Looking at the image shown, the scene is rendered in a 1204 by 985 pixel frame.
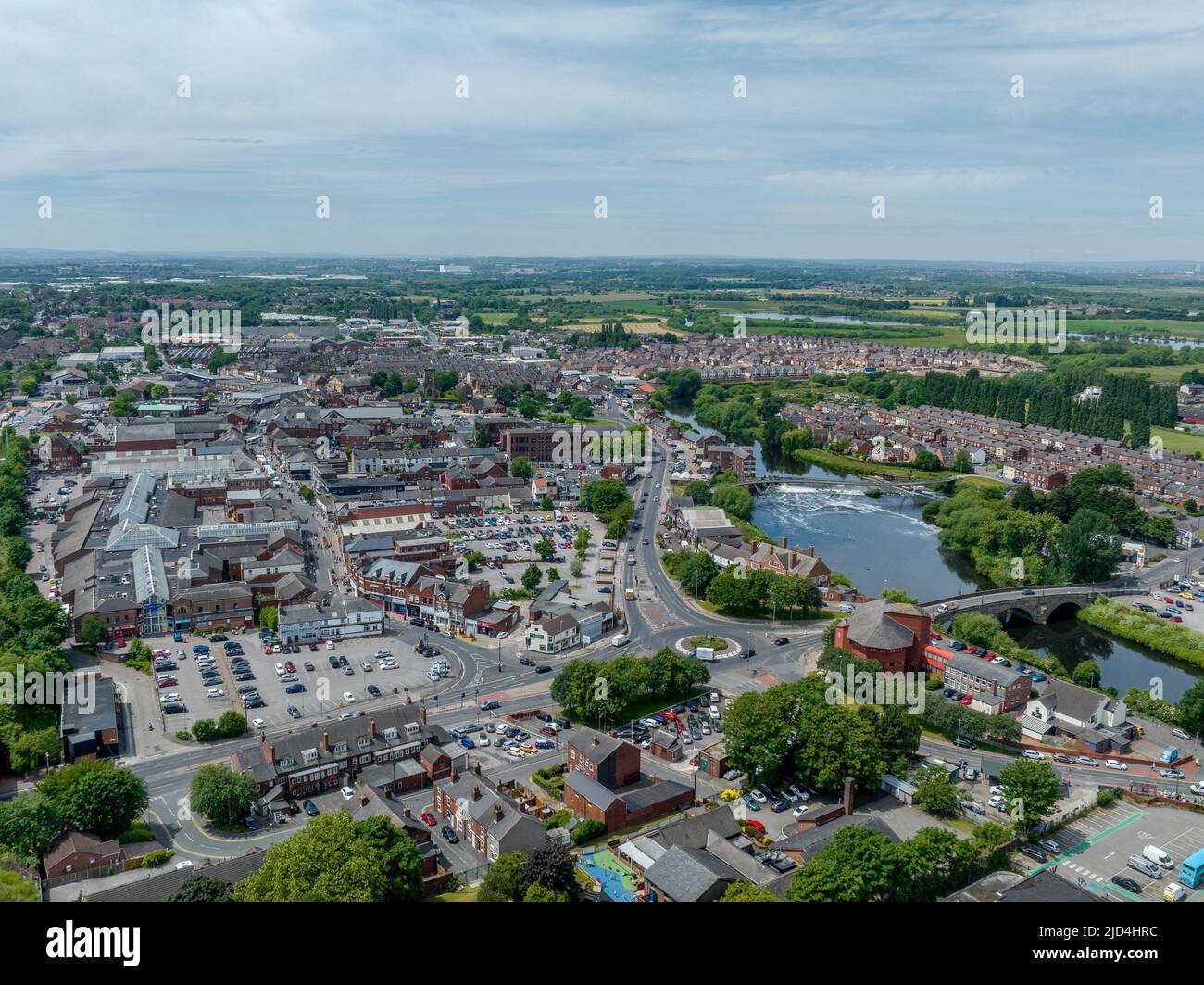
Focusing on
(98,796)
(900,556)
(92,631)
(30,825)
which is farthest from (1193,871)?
(92,631)

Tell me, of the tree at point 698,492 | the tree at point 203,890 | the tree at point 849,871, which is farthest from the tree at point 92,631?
the tree at point 698,492

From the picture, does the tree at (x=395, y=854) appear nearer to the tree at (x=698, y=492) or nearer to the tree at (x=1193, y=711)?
the tree at (x=1193, y=711)

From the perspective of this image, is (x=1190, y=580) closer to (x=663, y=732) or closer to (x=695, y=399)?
(x=663, y=732)

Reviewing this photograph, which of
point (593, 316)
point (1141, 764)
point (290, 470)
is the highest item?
point (593, 316)

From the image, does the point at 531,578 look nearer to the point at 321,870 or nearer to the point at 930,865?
the point at 321,870

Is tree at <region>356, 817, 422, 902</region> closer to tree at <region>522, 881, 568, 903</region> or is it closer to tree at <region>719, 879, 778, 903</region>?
tree at <region>522, 881, 568, 903</region>

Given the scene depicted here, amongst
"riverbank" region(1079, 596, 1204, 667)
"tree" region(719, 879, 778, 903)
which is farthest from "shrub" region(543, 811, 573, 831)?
"riverbank" region(1079, 596, 1204, 667)
